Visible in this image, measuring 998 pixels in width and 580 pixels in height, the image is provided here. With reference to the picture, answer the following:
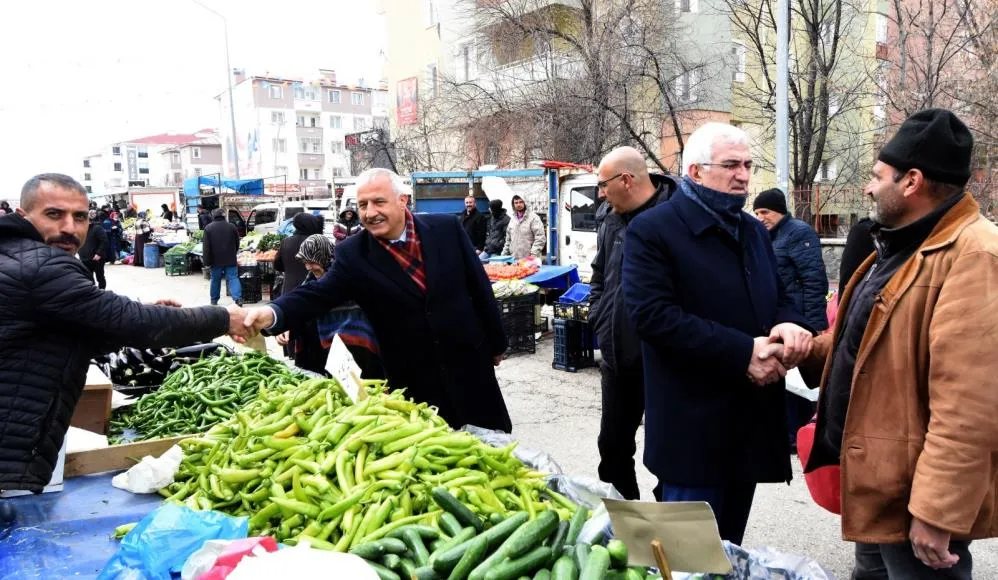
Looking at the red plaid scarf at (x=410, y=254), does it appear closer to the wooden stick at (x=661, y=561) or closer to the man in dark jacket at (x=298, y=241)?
the wooden stick at (x=661, y=561)

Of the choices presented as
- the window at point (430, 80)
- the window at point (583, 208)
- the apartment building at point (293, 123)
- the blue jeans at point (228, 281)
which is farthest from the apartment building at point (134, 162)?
the window at point (583, 208)

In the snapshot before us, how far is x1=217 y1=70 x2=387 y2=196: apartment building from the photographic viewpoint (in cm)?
7919

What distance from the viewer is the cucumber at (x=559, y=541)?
2293 millimetres

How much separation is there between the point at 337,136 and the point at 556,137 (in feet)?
237

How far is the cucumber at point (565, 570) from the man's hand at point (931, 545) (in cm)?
104

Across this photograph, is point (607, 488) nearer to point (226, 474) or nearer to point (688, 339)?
point (688, 339)

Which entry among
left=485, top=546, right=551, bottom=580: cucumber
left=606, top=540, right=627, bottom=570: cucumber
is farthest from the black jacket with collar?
left=606, top=540, right=627, bottom=570: cucumber

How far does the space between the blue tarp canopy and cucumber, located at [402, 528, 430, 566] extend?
30.2 metres

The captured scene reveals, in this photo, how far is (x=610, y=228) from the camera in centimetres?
451

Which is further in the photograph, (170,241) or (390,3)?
(390,3)

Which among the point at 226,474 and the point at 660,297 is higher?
the point at 660,297

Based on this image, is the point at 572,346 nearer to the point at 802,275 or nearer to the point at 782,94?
the point at 802,275

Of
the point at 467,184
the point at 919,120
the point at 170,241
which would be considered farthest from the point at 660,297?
the point at 170,241

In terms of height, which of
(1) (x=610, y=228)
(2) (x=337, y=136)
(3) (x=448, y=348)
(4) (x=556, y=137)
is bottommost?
(3) (x=448, y=348)
